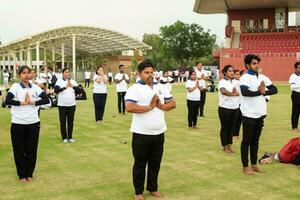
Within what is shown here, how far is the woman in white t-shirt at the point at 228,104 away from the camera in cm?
870

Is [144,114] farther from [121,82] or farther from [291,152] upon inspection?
[121,82]

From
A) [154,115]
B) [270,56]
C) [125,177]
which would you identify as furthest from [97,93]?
[270,56]

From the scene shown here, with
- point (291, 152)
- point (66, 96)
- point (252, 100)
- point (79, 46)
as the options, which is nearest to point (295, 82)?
point (291, 152)

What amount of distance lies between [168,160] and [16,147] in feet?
9.03

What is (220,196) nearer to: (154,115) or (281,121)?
(154,115)

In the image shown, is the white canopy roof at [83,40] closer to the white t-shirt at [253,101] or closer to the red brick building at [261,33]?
the red brick building at [261,33]

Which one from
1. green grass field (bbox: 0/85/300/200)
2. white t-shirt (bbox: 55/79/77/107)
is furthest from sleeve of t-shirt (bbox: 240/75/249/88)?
white t-shirt (bbox: 55/79/77/107)

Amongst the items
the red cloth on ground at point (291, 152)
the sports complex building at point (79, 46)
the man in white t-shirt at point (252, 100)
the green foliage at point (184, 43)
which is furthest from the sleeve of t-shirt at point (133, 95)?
the green foliage at point (184, 43)

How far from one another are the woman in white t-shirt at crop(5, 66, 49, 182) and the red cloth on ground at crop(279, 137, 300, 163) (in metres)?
4.15

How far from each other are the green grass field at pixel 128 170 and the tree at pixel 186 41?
58200 mm

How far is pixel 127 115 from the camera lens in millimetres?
15219

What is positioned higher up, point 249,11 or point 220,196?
point 249,11

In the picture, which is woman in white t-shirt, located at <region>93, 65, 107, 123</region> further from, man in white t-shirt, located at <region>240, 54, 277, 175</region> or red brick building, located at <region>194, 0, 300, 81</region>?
red brick building, located at <region>194, 0, 300, 81</region>

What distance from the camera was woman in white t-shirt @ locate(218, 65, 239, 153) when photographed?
8.70 m
